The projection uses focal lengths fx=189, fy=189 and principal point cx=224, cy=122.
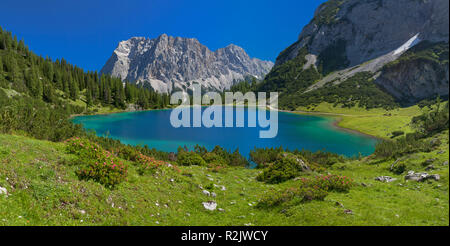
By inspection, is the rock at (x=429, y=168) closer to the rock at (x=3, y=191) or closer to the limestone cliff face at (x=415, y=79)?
the rock at (x=3, y=191)

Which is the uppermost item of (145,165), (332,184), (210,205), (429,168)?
(145,165)

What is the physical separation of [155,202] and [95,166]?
3.25 meters

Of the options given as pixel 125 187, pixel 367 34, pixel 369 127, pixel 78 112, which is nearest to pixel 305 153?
pixel 125 187

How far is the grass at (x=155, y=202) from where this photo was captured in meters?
6.04

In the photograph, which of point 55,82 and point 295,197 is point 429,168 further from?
point 55,82

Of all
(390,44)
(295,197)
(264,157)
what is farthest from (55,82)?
(390,44)

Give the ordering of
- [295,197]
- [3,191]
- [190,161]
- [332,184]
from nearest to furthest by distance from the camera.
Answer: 1. [3,191]
2. [295,197]
3. [332,184]
4. [190,161]

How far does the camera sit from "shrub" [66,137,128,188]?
8.41 m

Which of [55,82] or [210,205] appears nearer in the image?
[210,205]

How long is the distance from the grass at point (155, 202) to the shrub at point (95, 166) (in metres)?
0.37

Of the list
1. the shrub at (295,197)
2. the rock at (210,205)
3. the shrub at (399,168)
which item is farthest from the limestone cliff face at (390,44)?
the rock at (210,205)

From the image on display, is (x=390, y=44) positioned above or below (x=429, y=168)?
above

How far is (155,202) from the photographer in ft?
29.1

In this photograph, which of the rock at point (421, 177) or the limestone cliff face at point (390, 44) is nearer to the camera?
the rock at point (421, 177)
